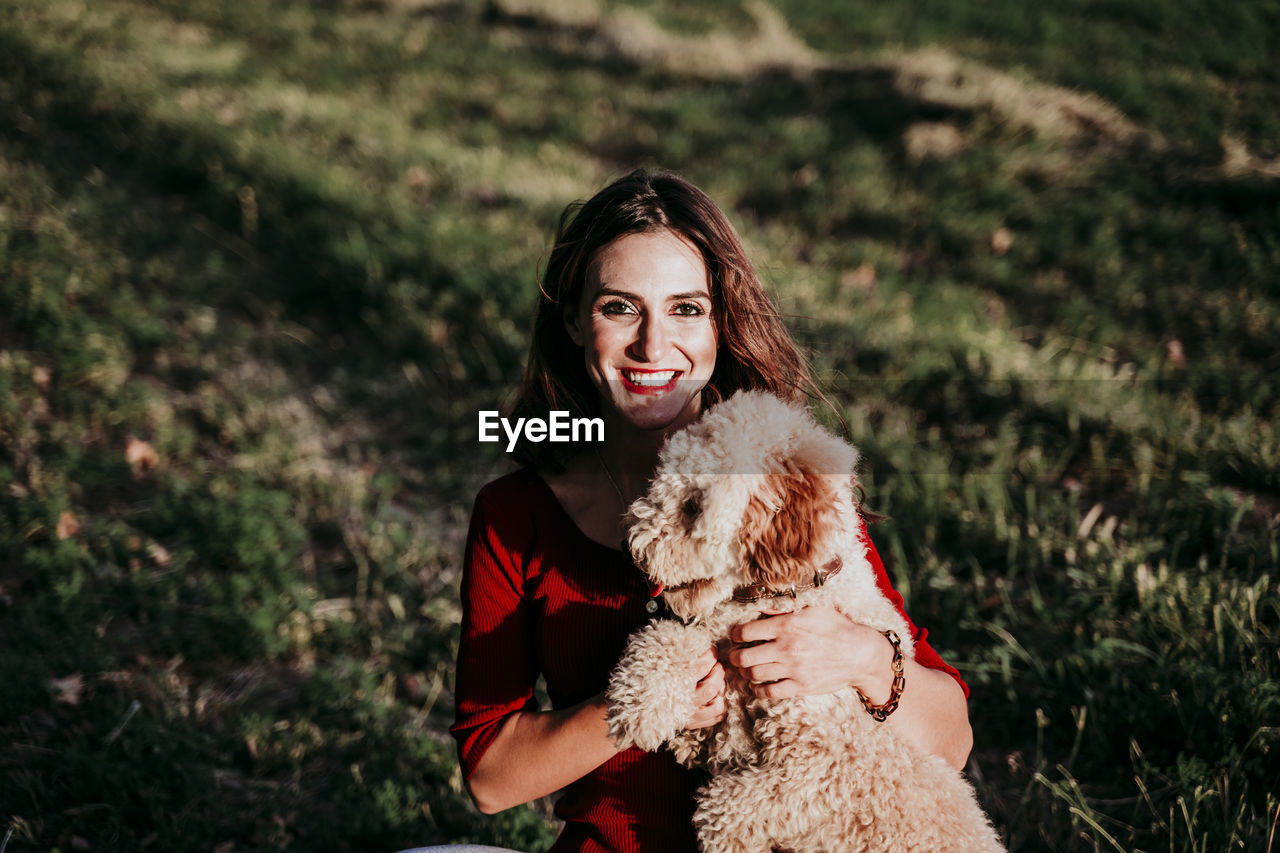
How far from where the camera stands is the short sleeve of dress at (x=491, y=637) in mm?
2146

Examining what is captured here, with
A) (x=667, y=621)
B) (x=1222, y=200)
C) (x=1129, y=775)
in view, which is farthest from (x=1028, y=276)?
(x=667, y=621)

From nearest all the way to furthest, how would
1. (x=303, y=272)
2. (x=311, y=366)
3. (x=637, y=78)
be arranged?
(x=311, y=366)
(x=303, y=272)
(x=637, y=78)

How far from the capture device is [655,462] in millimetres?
2365

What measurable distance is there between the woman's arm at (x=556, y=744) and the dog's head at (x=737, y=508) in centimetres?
20

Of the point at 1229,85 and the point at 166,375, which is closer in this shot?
the point at 166,375

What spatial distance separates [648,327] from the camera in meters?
2.17

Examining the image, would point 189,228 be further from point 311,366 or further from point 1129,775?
point 1129,775

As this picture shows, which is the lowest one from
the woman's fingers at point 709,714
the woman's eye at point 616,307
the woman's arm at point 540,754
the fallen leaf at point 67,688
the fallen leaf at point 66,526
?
the fallen leaf at point 67,688

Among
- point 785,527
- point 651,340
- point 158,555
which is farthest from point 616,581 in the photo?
point 158,555

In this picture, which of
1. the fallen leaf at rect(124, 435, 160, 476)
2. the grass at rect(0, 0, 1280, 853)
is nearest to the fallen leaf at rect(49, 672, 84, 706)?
the grass at rect(0, 0, 1280, 853)

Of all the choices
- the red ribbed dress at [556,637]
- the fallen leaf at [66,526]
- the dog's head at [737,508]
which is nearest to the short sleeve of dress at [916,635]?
the red ribbed dress at [556,637]

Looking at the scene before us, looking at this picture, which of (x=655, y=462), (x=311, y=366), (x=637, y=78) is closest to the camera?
(x=655, y=462)

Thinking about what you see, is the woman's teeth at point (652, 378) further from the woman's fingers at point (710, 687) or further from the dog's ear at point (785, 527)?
the woman's fingers at point (710, 687)

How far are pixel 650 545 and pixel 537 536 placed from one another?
1.53 ft
